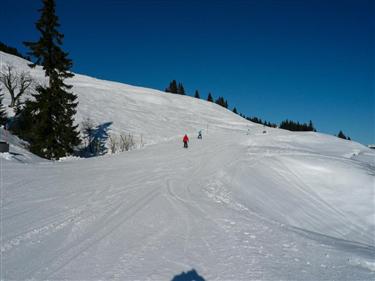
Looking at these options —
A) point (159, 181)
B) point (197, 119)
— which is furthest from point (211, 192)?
point (197, 119)

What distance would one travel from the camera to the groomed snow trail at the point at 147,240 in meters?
4.61

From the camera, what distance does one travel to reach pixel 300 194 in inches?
581

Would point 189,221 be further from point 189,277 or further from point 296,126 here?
point 296,126

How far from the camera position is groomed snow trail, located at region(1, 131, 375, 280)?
4609 millimetres

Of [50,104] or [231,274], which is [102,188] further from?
[50,104]

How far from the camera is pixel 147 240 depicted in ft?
19.1

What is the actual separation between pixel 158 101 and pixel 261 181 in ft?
227

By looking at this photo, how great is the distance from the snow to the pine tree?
8.65m

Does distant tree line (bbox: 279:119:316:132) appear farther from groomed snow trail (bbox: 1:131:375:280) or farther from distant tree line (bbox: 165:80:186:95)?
groomed snow trail (bbox: 1:131:375:280)

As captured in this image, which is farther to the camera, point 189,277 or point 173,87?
point 173,87

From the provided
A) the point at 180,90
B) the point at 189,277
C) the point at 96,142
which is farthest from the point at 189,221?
the point at 180,90

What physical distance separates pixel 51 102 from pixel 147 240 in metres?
23.0

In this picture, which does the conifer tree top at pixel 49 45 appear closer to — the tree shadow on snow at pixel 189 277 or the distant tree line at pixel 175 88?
the tree shadow on snow at pixel 189 277

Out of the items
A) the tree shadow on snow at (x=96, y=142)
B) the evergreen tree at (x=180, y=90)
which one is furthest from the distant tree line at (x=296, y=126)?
the tree shadow on snow at (x=96, y=142)
